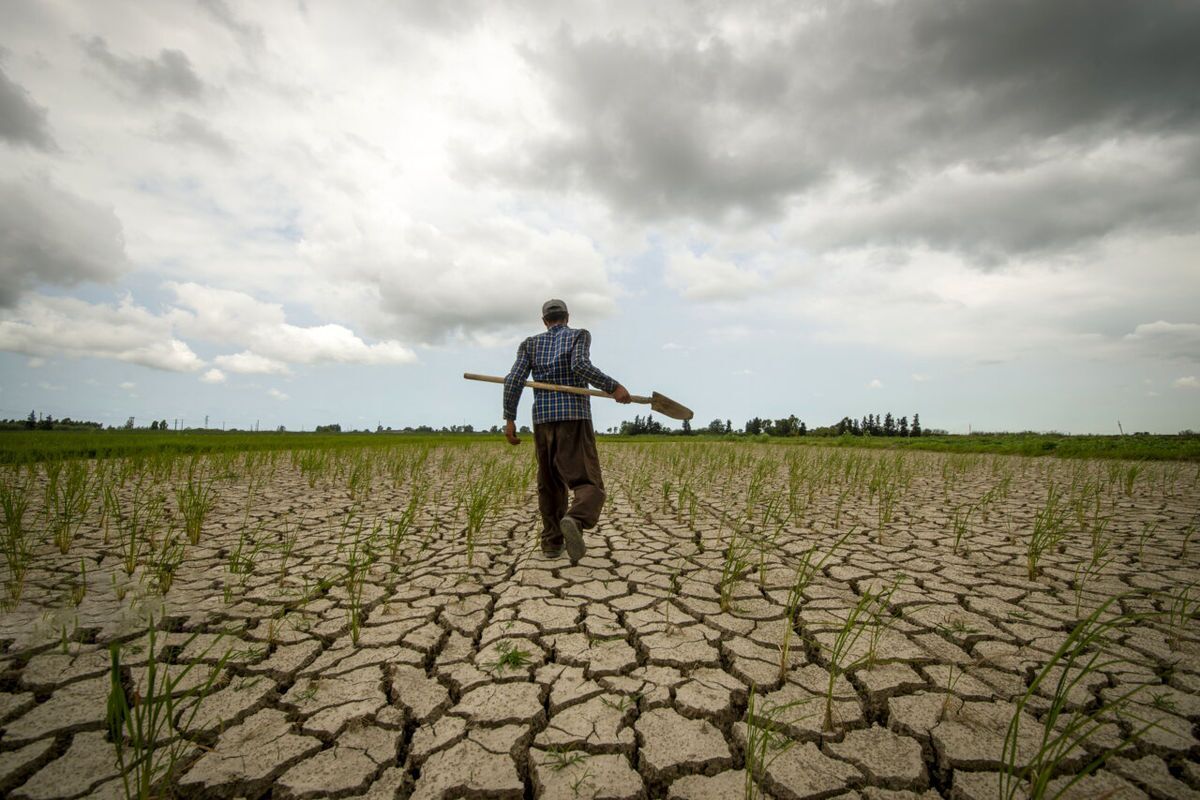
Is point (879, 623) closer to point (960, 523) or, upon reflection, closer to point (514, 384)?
point (514, 384)

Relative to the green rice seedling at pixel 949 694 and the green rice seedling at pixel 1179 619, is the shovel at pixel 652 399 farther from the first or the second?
the green rice seedling at pixel 1179 619

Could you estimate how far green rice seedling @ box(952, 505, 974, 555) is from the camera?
143 inches

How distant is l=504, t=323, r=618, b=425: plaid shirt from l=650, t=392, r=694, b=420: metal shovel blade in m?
0.71

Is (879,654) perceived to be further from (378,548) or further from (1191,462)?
(1191,462)

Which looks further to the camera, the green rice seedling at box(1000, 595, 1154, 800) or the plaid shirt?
the plaid shirt

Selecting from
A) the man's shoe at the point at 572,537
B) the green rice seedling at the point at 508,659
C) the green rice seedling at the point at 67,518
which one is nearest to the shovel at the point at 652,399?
the man's shoe at the point at 572,537

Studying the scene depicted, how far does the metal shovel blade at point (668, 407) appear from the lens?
13.9ft

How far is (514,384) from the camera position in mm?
3762

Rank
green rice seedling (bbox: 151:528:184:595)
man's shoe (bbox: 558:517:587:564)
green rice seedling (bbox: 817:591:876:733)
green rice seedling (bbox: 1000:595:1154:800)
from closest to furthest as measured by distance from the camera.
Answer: green rice seedling (bbox: 1000:595:1154:800) → green rice seedling (bbox: 817:591:876:733) → green rice seedling (bbox: 151:528:184:595) → man's shoe (bbox: 558:517:587:564)

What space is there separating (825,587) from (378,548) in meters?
2.86

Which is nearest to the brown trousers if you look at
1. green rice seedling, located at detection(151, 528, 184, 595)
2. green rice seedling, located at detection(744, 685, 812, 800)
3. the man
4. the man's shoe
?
the man

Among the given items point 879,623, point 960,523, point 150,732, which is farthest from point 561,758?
point 960,523

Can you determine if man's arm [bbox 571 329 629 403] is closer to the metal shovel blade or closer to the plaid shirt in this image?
the plaid shirt

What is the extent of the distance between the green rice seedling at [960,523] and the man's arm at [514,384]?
10.6 feet
